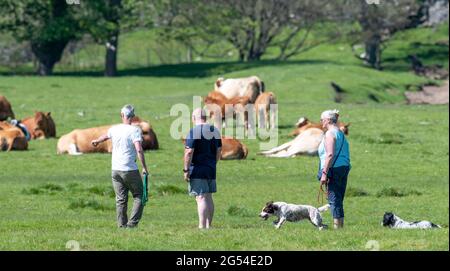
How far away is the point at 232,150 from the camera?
29.9 metres

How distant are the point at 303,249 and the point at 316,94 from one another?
36.0 meters

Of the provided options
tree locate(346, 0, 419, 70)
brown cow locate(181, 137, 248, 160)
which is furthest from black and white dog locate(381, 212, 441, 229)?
tree locate(346, 0, 419, 70)

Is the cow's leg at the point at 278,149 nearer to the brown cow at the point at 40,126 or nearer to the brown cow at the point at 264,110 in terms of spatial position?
the brown cow at the point at 264,110

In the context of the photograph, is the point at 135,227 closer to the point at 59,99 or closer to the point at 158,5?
the point at 59,99

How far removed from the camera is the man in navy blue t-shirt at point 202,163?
698 inches

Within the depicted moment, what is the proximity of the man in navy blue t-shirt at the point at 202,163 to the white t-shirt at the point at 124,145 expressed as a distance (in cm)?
75

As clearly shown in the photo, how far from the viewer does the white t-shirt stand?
1772 cm

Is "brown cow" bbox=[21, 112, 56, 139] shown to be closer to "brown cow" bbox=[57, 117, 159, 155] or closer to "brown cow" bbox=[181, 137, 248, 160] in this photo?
"brown cow" bbox=[57, 117, 159, 155]

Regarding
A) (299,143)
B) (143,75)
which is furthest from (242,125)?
(143,75)

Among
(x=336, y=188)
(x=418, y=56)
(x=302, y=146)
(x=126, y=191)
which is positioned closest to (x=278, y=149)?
(x=302, y=146)

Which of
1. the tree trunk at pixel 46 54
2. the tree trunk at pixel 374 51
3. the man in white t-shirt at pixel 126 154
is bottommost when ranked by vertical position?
the tree trunk at pixel 374 51

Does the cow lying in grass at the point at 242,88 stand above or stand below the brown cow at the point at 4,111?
above

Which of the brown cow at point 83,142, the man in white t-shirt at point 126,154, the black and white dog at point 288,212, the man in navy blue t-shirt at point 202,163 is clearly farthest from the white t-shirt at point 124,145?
the brown cow at point 83,142

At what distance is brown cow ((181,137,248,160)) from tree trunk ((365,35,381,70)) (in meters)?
47.1
